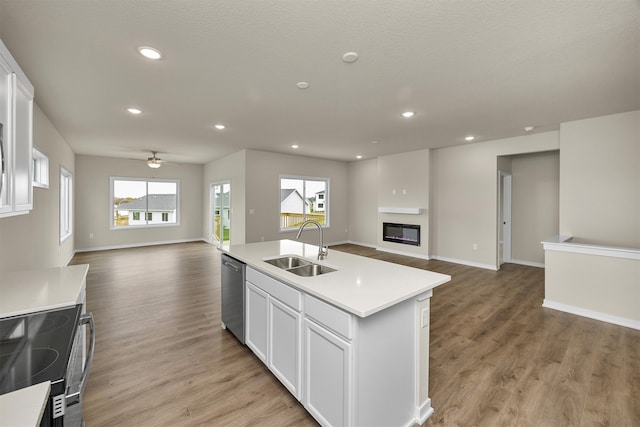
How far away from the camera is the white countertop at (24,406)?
2.33ft

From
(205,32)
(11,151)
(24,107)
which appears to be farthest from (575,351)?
(24,107)

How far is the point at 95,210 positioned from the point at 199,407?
7612mm

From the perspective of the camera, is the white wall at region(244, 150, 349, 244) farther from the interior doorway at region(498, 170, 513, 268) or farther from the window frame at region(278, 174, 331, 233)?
the interior doorway at region(498, 170, 513, 268)

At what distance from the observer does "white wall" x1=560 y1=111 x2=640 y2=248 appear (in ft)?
11.5

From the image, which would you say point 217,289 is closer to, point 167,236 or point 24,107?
point 24,107

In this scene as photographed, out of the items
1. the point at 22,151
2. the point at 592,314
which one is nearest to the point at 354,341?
the point at 22,151

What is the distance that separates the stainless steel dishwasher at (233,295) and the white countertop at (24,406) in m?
1.70

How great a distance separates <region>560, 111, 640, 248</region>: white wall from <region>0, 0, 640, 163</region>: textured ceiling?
27 centimetres

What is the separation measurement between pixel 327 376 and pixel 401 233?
564 cm

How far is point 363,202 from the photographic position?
26.8 feet

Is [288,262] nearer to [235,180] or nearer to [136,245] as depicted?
[235,180]

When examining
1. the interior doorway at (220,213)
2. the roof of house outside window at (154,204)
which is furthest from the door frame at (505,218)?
the roof of house outside window at (154,204)

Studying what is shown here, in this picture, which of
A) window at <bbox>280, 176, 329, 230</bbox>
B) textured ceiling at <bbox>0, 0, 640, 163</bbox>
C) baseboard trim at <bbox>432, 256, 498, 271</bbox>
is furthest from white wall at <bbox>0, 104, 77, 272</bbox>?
baseboard trim at <bbox>432, 256, 498, 271</bbox>

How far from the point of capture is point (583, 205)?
149 inches
